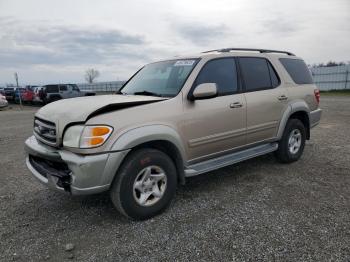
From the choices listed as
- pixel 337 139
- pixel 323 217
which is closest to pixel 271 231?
pixel 323 217

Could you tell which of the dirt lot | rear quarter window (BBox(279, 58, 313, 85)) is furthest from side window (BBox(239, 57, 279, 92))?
the dirt lot

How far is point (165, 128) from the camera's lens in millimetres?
3287

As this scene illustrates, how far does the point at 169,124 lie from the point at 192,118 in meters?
0.36

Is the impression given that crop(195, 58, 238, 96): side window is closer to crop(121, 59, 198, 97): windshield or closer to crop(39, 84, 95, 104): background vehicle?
crop(121, 59, 198, 97): windshield

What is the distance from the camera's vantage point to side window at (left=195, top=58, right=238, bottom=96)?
3.86m

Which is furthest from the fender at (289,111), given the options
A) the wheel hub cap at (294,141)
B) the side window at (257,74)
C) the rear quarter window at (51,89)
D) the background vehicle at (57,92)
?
the rear quarter window at (51,89)

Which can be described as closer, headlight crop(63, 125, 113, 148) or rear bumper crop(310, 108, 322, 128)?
headlight crop(63, 125, 113, 148)

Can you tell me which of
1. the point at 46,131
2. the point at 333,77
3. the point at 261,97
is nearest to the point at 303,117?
the point at 261,97

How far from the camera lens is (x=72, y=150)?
2896 millimetres

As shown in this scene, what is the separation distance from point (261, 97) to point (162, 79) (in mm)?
1537

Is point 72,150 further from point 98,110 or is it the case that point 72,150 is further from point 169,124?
point 169,124

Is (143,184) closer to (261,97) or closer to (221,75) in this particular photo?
(221,75)

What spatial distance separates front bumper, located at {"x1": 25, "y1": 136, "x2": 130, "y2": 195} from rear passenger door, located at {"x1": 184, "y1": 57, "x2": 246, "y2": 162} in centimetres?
100

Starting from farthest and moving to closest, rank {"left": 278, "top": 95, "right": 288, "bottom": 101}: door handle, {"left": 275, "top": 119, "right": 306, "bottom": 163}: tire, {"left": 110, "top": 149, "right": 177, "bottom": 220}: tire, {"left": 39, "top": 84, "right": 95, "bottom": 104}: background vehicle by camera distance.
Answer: {"left": 39, "top": 84, "right": 95, "bottom": 104}: background vehicle, {"left": 275, "top": 119, "right": 306, "bottom": 163}: tire, {"left": 278, "top": 95, "right": 288, "bottom": 101}: door handle, {"left": 110, "top": 149, "right": 177, "bottom": 220}: tire
